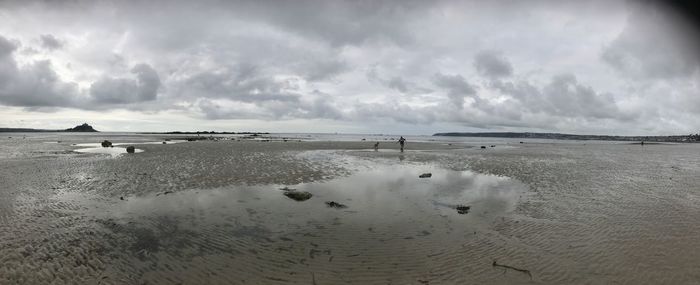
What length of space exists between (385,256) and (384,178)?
533 inches

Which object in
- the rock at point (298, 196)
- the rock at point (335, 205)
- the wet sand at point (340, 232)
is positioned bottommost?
the wet sand at point (340, 232)

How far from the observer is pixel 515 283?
7.29m

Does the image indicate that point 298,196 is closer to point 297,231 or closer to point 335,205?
point 335,205

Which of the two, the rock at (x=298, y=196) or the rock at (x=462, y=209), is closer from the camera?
the rock at (x=462, y=209)

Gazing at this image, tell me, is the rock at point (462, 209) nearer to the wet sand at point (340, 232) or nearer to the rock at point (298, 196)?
the wet sand at point (340, 232)

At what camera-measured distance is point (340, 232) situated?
1084cm

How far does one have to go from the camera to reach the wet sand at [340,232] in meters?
7.79

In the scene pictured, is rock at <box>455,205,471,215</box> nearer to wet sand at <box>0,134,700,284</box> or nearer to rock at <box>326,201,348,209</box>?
wet sand at <box>0,134,700,284</box>

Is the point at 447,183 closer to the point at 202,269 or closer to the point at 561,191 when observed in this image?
the point at 561,191

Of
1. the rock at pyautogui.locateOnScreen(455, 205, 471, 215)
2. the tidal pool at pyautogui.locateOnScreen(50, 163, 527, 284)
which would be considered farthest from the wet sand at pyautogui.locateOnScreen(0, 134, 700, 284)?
the rock at pyautogui.locateOnScreen(455, 205, 471, 215)

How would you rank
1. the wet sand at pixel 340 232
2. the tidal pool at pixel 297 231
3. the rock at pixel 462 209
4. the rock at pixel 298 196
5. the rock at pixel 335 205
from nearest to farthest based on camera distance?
the wet sand at pixel 340 232
the tidal pool at pixel 297 231
the rock at pixel 462 209
the rock at pixel 335 205
the rock at pixel 298 196

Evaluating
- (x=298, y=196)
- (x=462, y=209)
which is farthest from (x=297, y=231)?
(x=462, y=209)

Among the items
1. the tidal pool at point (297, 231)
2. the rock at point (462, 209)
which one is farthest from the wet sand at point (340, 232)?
the rock at point (462, 209)

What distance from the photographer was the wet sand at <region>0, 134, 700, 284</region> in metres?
7.79
